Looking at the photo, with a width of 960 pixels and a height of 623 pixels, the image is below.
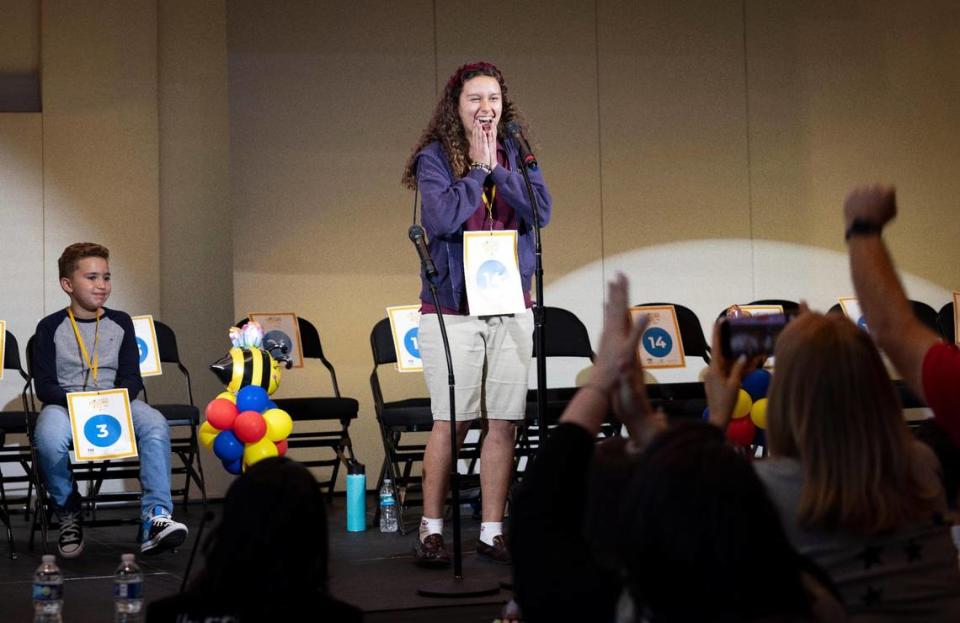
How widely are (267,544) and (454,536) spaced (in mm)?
2052

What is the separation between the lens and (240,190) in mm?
6547

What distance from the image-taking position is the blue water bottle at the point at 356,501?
16.9ft

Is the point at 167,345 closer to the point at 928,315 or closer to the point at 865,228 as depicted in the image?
the point at 928,315

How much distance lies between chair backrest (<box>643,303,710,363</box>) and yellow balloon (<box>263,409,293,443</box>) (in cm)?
219

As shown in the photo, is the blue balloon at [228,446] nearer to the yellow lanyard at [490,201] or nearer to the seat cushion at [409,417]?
the seat cushion at [409,417]

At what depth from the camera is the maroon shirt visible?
409 centimetres

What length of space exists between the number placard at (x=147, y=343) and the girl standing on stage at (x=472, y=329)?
2.06 m

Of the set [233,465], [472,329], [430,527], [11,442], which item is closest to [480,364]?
[472,329]

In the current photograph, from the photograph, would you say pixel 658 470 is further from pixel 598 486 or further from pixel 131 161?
pixel 131 161

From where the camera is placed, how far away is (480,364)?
13.5ft

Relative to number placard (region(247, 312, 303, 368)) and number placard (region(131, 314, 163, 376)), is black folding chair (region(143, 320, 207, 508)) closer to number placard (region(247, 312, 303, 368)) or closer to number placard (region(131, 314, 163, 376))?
number placard (region(131, 314, 163, 376))

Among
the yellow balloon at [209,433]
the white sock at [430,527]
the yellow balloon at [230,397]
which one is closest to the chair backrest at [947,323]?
the white sock at [430,527]

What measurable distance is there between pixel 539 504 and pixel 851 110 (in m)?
6.13

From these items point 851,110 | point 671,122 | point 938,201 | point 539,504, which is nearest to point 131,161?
point 671,122
